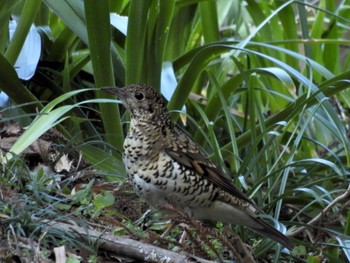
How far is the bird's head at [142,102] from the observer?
464 centimetres

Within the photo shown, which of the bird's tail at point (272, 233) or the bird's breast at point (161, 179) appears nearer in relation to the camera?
the bird's breast at point (161, 179)

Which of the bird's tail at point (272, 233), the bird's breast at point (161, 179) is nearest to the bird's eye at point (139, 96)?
the bird's breast at point (161, 179)

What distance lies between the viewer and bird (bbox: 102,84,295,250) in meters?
4.39

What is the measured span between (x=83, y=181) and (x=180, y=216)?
111 cm

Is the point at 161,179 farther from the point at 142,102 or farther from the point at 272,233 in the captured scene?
the point at 272,233

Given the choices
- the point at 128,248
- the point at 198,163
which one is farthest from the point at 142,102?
the point at 128,248

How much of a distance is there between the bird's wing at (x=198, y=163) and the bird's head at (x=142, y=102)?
16 centimetres

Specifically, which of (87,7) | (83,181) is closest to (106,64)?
(87,7)

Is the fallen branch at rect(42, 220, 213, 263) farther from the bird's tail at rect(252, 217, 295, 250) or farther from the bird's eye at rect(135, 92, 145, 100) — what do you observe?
the bird's eye at rect(135, 92, 145, 100)

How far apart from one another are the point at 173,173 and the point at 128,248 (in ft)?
1.59

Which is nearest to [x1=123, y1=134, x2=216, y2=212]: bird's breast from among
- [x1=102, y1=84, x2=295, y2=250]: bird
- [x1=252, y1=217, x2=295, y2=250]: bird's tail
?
[x1=102, y1=84, x2=295, y2=250]: bird

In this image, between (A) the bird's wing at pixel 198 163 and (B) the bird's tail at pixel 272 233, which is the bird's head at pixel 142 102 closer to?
(A) the bird's wing at pixel 198 163

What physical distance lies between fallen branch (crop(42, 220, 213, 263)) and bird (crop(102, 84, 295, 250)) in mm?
259

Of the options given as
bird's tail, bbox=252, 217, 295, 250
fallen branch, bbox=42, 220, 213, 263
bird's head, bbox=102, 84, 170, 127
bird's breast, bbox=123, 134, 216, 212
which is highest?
bird's head, bbox=102, 84, 170, 127
